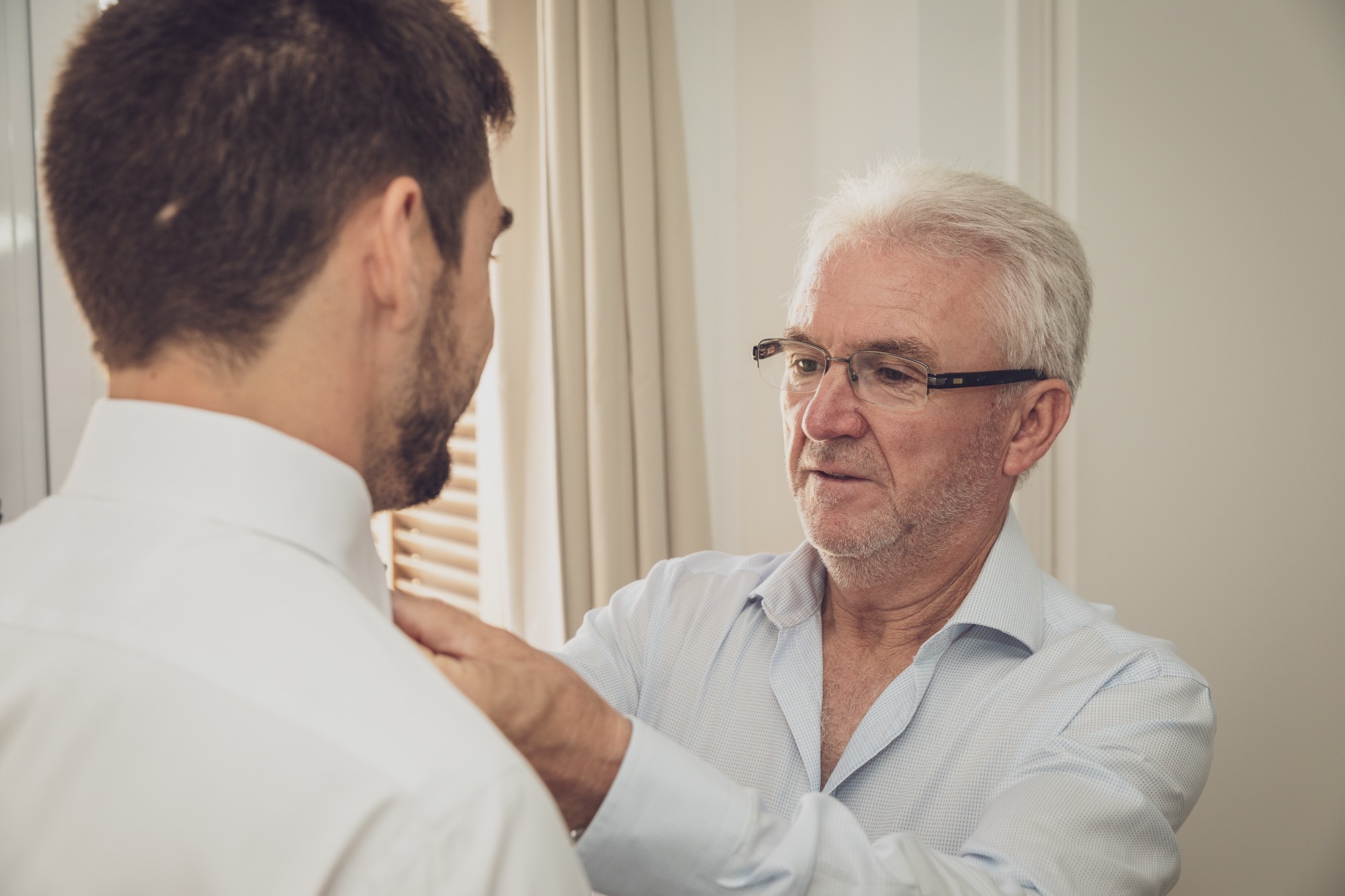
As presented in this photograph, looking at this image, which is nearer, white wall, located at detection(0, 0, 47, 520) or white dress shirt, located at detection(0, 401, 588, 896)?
white dress shirt, located at detection(0, 401, 588, 896)

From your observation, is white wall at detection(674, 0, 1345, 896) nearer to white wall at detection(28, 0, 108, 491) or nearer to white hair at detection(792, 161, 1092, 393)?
white hair at detection(792, 161, 1092, 393)

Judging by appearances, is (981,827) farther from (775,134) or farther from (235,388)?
(775,134)

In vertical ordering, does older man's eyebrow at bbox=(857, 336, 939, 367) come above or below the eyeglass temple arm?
above

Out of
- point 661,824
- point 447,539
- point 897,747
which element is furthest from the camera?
point 447,539

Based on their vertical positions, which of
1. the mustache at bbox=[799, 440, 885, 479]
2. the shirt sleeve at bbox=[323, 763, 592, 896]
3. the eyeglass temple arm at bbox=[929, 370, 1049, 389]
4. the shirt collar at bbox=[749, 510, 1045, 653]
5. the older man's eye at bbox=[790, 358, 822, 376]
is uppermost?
the older man's eye at bbox=[790, 358, 822, 376]

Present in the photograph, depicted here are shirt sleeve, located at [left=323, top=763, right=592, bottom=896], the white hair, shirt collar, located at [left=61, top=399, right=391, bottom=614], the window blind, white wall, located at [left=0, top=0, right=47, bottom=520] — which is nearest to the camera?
shirt sleeve, located at [left=323, top=763, right=592, bottom=896]

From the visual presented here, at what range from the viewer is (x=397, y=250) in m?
0.75

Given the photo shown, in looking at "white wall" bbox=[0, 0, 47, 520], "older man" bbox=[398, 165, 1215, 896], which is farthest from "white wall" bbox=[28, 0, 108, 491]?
"older man" bbox=[398, 165, 1215, 896]

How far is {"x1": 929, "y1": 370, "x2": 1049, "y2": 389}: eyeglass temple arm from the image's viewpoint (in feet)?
4.77

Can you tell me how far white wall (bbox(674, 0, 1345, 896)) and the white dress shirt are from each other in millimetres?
1851

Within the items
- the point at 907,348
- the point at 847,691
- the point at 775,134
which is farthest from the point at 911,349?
the point at 775,134

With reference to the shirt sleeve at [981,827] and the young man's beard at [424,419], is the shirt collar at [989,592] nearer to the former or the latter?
the shirt sleeve at [981,827]

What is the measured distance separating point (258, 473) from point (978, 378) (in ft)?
3.48

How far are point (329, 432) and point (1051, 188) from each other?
5.96 feet
